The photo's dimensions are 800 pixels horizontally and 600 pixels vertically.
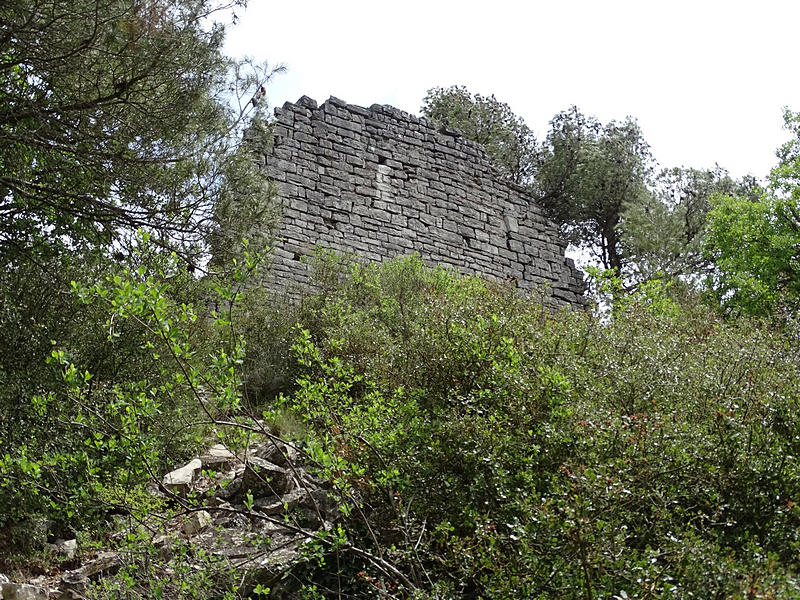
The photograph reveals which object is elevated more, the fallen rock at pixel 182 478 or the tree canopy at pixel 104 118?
the tree canopy at pixel 104 118

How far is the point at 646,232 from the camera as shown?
1412cm

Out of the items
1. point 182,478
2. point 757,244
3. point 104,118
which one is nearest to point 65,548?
point 182,478

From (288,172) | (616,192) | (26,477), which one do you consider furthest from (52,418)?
(616,192)

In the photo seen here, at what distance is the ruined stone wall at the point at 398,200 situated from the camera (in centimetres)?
1025

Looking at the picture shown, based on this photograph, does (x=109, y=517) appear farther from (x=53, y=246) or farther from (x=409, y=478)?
(x=409, y=478)

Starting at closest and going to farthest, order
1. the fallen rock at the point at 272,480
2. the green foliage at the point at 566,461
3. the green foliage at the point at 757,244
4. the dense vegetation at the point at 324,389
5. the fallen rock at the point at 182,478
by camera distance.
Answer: the green foliage at the point at 566,461, the dense vegetation at the point at 324,389, the fallen rock at the point at 272,480, the fallen rock at the point at 182,478, the green foliage at the point at 757,244

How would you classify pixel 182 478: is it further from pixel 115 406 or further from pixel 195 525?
pixel 115 406

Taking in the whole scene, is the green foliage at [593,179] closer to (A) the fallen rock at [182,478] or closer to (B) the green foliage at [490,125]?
(B) the green foliage at [490,125]

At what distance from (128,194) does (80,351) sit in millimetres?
1310

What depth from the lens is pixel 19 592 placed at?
4.09 meters

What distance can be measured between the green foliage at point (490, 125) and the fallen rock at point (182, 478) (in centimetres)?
1144

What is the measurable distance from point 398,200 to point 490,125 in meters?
5.83

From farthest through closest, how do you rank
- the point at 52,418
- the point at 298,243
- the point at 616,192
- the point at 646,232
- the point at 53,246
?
the point at 616,192, the point at 646,232, the point at 298,243, the point at 53,246, the point at 52,418

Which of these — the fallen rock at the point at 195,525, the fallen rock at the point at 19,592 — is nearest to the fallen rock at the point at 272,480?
the fallen rock at the point at 195,525
